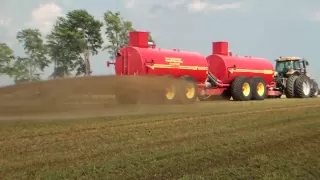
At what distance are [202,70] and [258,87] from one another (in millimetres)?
4420

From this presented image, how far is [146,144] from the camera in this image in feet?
22.9

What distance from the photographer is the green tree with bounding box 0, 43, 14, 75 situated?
3284 centimetres

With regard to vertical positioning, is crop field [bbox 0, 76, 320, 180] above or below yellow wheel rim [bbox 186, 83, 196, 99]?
below

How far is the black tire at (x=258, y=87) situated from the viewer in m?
21.9

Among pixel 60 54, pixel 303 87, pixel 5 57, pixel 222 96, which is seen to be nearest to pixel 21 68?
pixel 5 57

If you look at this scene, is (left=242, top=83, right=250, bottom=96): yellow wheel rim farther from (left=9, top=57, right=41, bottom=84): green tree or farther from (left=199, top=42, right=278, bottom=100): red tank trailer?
(left=9, top=57, right=41, bottom=84): green tree

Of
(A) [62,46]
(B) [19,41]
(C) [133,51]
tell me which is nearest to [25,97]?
(C) [133,51]

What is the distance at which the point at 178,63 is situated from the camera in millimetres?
18500

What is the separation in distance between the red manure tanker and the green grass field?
626cm

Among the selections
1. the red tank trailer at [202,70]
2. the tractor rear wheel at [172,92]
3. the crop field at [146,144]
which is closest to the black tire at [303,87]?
the red tank trailer at [202,70]

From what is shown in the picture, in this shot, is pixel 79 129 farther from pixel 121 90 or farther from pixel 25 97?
pixel 121 90

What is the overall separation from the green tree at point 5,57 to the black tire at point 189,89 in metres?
19.4

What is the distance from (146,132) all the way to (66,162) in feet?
8.88

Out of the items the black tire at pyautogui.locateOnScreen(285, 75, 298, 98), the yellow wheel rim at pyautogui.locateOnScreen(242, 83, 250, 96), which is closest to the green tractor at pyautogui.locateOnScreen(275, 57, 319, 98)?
the black tire at pyautogui.locateOnScreen(285, 75, 298, 98)
